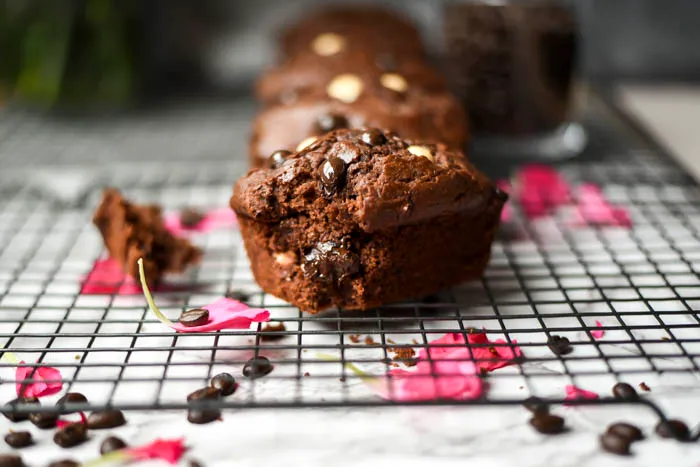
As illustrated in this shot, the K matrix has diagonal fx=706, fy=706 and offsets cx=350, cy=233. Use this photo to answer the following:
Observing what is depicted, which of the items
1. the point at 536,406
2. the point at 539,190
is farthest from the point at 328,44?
the point at 536,406

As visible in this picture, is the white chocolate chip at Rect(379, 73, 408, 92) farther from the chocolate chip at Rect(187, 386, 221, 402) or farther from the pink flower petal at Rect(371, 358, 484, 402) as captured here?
the chocolate chip at Rect(187, 386, 221, 402)

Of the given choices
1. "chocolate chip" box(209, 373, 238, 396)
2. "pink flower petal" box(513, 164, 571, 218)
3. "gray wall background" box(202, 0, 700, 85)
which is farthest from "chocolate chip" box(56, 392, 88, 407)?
"gray wall background" box(202, 0, 700, 85)

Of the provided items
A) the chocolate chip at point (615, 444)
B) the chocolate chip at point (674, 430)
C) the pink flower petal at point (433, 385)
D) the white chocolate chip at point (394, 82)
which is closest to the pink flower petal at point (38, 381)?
the pink flower petal at point (433, 385)

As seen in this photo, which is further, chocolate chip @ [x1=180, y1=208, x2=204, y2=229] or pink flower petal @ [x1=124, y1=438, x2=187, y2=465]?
chocolate chip @ [x1=180, y1=208, x2=204, y2=229]

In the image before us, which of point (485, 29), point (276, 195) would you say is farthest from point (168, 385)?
point (485, 29)

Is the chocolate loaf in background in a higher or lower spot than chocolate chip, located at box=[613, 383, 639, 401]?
higher

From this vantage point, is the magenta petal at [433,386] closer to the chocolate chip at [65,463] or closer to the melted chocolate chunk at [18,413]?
the chocolate chip at [65,463]

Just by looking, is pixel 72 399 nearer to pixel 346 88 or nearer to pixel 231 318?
pixel 231 318
